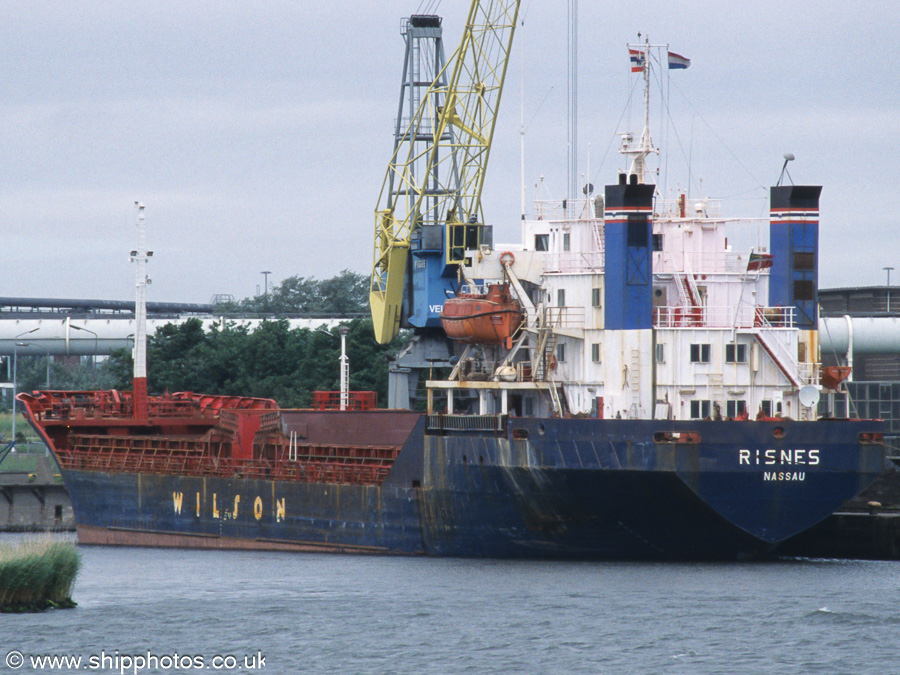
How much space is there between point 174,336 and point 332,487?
36204 millimetres

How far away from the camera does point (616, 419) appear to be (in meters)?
41.3

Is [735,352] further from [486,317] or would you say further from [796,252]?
[486,317]

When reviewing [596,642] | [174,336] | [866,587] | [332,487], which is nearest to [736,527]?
[866,587]

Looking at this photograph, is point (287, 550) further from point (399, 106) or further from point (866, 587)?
point (399, 106)

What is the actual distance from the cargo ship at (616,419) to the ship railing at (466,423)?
5 cm

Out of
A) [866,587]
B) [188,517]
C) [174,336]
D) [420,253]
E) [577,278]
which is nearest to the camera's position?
[866,587]

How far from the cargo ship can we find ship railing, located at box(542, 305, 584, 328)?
0.05 meters

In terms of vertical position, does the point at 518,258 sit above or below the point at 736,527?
above

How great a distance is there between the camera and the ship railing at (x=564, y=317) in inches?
1746

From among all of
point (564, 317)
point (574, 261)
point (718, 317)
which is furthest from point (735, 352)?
point (574, 261)

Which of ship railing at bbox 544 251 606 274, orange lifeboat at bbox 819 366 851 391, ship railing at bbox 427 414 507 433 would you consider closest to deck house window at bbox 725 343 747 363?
orange lifeboat at bbox 819 366 851 391

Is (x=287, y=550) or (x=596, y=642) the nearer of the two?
(x=596, y=642)

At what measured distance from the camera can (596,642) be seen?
34.2 meters

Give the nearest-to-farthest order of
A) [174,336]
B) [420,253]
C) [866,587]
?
1. [866,587]
2. [420,253]
3. [174,336]
